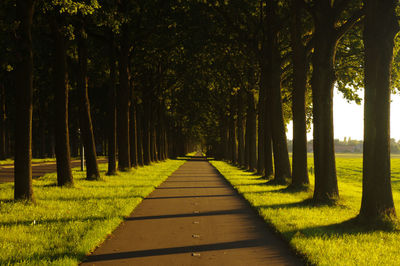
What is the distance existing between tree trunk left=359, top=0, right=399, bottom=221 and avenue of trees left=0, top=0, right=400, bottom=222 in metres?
0.02

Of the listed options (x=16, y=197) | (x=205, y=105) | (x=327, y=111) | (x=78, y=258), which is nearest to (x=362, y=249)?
(x=78, y=258)

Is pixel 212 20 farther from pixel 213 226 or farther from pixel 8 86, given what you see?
pixel 8 86

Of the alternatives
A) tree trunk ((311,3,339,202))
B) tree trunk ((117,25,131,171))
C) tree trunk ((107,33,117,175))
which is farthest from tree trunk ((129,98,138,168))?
tree trunk ((311,3,339,202))

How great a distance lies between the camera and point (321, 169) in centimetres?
1247

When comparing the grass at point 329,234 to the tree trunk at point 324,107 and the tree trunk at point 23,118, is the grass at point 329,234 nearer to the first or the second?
the tree trunk at point 324,107

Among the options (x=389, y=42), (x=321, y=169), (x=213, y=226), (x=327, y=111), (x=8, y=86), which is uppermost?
(x=8, y=86)

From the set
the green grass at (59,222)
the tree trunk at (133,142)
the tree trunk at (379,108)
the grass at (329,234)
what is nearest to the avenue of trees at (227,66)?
the tree trunk at (379,108)

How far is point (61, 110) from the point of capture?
1579cm

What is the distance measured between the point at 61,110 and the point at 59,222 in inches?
300

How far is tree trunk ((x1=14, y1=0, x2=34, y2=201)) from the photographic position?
11812 mm

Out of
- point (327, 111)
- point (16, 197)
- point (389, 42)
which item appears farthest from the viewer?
point (327, 111)

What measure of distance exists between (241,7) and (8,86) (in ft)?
103

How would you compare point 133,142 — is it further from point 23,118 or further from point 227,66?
point 23,118

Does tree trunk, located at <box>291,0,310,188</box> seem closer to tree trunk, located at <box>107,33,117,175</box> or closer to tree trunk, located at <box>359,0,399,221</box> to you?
tree trunk, located at <box>359,0,399,221</box>
